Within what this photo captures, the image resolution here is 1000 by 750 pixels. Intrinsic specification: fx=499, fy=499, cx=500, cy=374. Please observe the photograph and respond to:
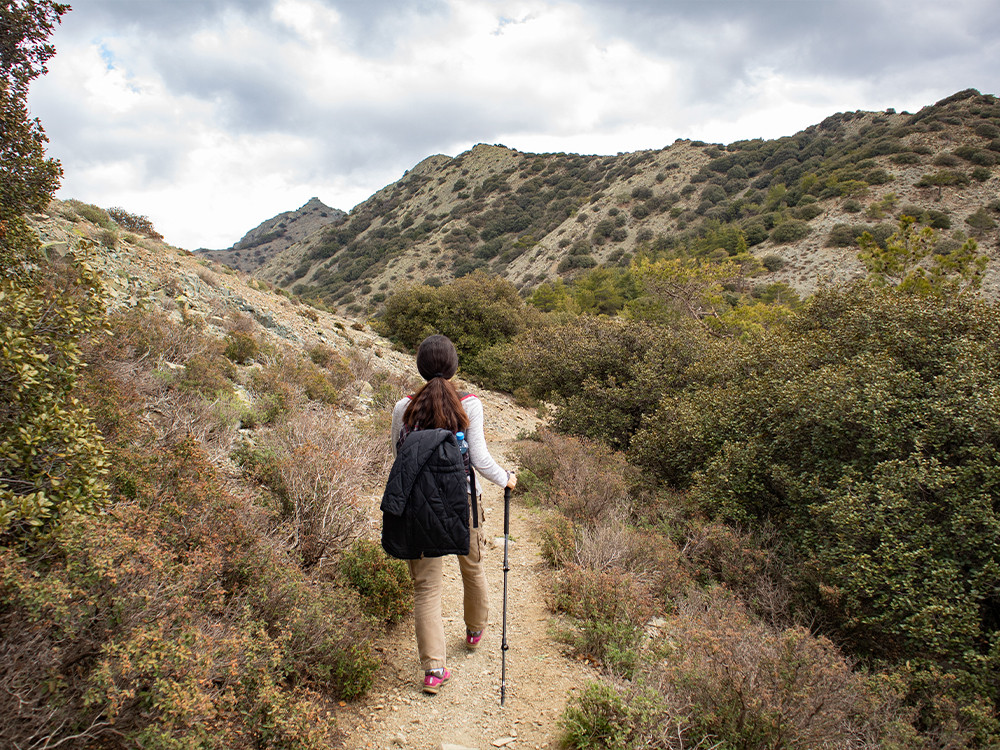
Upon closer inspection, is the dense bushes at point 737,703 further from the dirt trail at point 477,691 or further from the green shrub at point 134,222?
the green shrub at point 134,222

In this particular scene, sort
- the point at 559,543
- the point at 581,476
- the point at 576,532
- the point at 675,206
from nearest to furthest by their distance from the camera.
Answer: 1. the point at 559,543
2. the point at 576,532
3. the point at 581,476
4. the point at 675,206

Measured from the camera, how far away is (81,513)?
8.29 feet

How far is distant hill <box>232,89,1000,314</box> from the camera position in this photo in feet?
100

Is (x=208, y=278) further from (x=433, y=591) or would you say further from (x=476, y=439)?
(x=433, y=591)

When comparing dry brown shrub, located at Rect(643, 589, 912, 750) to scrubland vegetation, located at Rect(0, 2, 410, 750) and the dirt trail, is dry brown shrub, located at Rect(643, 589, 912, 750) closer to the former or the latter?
the dirt trail

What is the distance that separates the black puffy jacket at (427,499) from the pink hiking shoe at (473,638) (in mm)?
1126

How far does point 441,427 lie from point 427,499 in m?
→ 0.44

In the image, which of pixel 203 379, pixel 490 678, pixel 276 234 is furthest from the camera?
pixel 276 234

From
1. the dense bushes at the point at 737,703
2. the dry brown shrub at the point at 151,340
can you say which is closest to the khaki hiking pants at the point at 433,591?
the dense bushes at the point at 737,703

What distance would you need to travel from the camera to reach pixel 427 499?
2953 millimetres

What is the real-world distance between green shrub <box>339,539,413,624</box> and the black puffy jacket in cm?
129

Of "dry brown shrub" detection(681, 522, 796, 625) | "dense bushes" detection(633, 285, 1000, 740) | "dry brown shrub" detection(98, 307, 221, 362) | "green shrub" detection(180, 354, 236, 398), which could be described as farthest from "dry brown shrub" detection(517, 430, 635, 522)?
"dry brown shrub" detection(98, 307, 221, 362)

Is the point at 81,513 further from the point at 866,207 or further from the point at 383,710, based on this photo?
the point at 866,207

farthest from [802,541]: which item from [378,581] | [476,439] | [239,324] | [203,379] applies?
[239,324]
